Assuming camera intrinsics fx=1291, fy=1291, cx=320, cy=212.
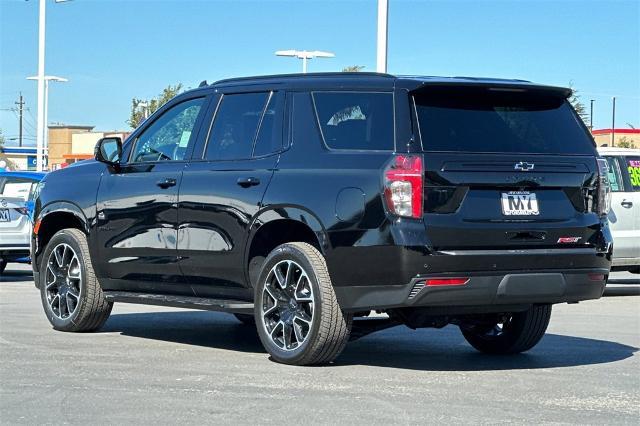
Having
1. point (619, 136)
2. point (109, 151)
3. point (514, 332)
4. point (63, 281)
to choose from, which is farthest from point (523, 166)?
point (619, 136)

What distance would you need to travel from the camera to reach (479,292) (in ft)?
26.1

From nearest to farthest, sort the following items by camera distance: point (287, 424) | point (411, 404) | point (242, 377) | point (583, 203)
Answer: point (287, 424)
point (411, 404)
point (242, 377)
point (583, 203)

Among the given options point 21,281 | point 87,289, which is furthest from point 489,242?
point 21,281

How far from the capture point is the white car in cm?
1614

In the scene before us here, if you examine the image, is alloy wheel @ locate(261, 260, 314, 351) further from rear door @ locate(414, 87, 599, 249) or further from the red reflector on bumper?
rear door @ locate(414, 87, 599, 249)

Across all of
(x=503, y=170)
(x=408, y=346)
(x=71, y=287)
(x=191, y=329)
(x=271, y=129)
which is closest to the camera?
(x=503, y=170)

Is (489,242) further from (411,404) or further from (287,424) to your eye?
(287,424)

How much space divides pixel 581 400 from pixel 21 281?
455 inches

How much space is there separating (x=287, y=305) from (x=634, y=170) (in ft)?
29.6

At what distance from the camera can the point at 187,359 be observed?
29.2ft

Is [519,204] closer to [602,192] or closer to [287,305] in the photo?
[602,192]

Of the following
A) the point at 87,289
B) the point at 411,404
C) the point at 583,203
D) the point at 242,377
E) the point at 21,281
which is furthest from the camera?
the point at 21,281

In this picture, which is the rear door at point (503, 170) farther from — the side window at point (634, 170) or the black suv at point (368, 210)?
the side window at point (634, 170)

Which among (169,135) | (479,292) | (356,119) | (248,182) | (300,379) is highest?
(356,119)
